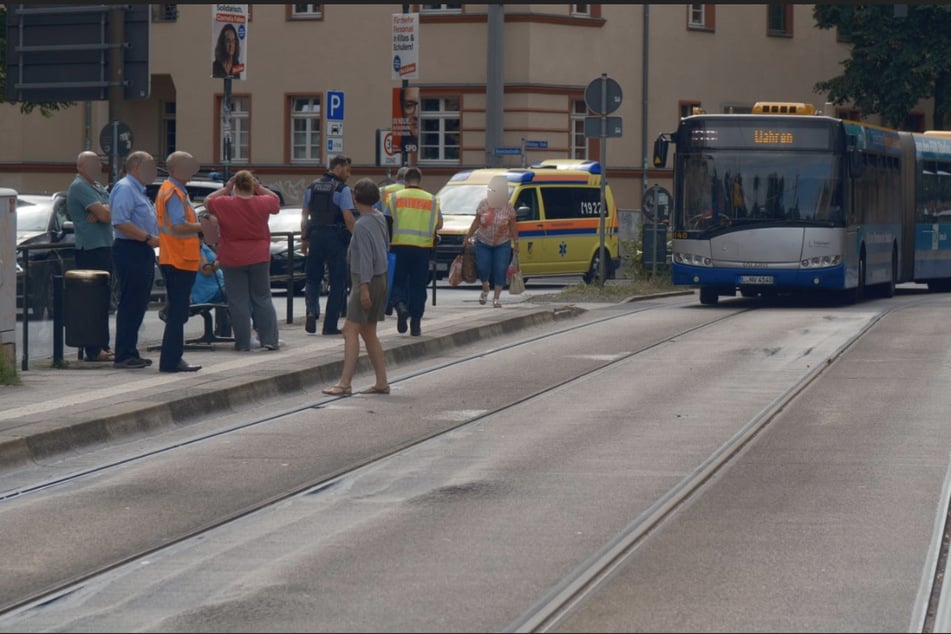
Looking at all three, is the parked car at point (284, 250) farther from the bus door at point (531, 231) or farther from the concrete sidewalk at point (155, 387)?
the bus door at point (531, 231)

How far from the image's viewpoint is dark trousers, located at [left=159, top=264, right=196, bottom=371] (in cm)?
1473

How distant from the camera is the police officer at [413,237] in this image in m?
17.8

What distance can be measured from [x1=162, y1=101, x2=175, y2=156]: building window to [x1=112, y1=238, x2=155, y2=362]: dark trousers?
117ft

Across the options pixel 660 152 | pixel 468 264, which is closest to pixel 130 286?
pixel 468 264

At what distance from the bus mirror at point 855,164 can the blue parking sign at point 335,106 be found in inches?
284

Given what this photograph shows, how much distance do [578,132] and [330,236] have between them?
27578mm

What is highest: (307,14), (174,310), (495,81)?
(307,14)

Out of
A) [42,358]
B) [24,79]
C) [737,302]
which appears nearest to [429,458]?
[42,358]

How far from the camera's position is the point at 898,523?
9.01 metres

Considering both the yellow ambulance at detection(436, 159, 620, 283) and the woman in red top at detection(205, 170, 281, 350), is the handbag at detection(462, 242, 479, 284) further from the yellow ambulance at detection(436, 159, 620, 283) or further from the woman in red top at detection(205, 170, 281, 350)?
the woman in red top at detection(205, 170, 281, 350)

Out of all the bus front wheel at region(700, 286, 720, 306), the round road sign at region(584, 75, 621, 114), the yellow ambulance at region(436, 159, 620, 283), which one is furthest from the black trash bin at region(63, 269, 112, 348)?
the yellow ambulance at region(436, 159, 620, 283)

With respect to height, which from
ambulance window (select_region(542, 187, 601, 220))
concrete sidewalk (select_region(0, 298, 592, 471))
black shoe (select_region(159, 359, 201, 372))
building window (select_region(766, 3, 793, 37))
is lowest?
concrete sidewalk (select_region(0, 298, 592, 471))

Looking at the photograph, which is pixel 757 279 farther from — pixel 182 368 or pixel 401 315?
pixel 182 368

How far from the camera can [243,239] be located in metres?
16.0
